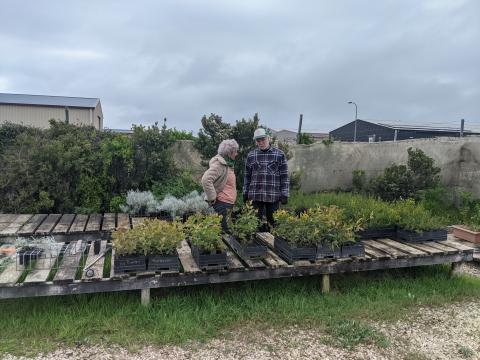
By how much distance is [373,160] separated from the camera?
7816 millimetres

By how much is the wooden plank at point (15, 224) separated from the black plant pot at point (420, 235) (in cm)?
465

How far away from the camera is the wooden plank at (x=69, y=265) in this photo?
3122 mm

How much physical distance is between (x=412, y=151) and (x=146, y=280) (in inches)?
233

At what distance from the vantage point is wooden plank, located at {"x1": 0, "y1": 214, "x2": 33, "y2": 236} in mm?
4393

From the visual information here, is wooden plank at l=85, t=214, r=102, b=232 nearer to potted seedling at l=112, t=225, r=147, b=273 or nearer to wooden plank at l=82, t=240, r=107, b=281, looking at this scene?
wooden plank at l=82, t=240, r=107, b=281

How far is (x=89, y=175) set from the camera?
5.99 m

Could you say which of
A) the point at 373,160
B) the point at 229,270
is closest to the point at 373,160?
the point at 373,160

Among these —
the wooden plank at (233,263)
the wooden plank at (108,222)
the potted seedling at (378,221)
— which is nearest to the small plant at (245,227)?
the wooden plank at (233,263)

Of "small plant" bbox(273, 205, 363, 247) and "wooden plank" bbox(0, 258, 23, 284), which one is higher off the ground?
"small plant" bbox(273, 205, 363, 247)

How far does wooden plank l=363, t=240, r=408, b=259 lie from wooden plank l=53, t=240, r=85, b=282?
3.16m

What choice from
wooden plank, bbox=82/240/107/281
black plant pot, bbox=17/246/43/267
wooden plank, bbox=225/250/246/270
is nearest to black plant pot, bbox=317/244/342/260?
wooden plank, bbox=225/250/246/270

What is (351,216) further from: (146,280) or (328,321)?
(146,280)

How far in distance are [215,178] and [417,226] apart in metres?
2.50

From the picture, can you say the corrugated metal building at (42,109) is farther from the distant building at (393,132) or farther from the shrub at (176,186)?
the shrub at (176,186)
